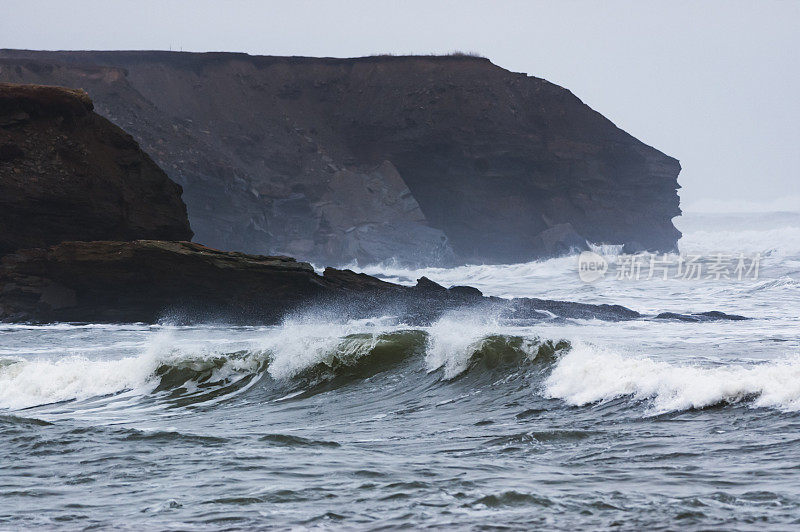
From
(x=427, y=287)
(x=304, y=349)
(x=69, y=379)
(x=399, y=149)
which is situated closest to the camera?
(x=69, y=379)

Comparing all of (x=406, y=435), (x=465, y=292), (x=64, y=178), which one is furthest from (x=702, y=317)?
(x=406, y=435)

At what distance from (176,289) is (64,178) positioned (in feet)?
16.2

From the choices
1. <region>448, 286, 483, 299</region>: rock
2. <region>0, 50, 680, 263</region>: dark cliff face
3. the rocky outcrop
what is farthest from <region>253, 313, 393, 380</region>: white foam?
<region>0, 50, 680, 263</region>: dark cliff face

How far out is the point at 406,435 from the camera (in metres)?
8.42

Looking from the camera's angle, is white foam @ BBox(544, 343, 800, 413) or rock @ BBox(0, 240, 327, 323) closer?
white foam @ BBox(544, 343, 800, 413)

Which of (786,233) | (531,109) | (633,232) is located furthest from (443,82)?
(786,233)

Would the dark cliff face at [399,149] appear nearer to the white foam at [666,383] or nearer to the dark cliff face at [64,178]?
the dark cliff face at [64,178]

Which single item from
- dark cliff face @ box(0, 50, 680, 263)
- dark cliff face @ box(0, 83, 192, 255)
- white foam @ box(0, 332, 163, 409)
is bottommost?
white foam @ box(0, 332, 163, 409)

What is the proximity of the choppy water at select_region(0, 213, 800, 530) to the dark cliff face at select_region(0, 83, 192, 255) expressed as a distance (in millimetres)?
10875

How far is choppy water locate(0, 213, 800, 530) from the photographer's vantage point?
5.23m

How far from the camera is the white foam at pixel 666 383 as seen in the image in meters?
8.19

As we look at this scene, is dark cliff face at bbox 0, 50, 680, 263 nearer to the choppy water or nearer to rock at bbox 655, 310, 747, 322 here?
rock at bbox 655, 310, 747, 322

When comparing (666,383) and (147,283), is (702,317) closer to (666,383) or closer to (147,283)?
(147,283)

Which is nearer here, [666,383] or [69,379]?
Result: [666,383]
